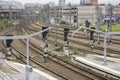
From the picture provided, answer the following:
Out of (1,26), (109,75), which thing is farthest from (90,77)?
(1,26)

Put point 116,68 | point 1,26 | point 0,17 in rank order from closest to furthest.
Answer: point 116,68
point 1,26
point 0,17

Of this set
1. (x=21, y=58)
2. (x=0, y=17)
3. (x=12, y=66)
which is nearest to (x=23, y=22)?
(x=0, y=17)

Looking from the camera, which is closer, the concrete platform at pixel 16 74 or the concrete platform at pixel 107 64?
the concrete platform at pixel 16 74

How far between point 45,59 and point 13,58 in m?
3.19

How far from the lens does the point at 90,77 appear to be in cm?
1859

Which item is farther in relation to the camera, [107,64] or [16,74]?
[107,64]

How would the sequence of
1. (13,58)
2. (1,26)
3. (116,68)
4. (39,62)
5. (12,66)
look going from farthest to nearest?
(1,26) → (13,58) → (39,62) → (12,66) → (116,68)

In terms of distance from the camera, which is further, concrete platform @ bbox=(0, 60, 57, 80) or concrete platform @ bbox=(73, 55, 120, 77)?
concrete platform @ bbox=(73, 55, 120, 77)

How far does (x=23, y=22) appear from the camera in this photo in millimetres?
66188

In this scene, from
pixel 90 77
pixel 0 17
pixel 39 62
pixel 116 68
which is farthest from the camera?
pixel 0 17

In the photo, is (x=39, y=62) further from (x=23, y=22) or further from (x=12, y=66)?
(x=23, y=22)

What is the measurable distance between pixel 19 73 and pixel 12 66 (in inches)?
103

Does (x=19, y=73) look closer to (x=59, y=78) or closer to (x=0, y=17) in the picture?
(x=59, y=78)

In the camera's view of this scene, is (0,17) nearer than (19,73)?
No
